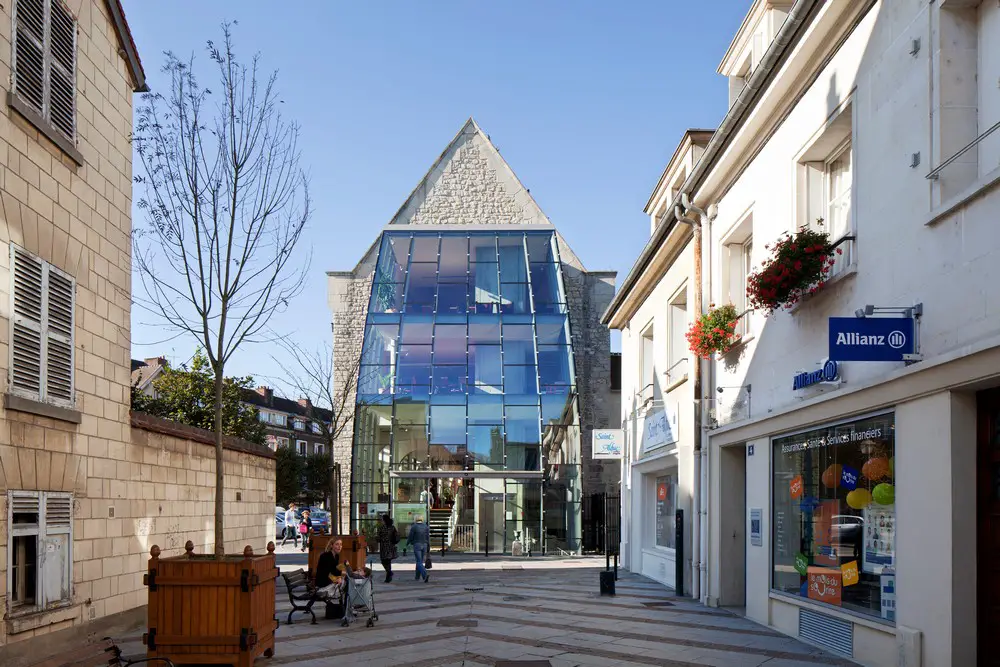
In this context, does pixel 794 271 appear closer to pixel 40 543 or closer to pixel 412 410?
pixel 40 543

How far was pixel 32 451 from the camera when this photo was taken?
399 inches

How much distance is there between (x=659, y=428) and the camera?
21000 mm

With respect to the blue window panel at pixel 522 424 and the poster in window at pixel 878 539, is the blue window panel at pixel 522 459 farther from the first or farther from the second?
the poster in window at pixel 878 539

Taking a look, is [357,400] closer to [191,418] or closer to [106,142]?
[191,418]

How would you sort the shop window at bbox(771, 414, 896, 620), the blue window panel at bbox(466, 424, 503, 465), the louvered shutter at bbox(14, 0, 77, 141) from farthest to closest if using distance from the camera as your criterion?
1. the blue window panel at bbox(466, 424, 503, 465)
2. the louvered shutter at bbox(14, 0, 77, 141)
3. the shop window at bbox(771, 414, 896, 620)

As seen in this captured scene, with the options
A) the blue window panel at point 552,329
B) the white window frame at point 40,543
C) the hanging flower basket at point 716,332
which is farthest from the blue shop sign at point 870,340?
the blue window panel at point 552,329

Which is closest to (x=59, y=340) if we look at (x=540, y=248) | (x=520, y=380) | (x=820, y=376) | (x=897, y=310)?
(x=820, y=376)

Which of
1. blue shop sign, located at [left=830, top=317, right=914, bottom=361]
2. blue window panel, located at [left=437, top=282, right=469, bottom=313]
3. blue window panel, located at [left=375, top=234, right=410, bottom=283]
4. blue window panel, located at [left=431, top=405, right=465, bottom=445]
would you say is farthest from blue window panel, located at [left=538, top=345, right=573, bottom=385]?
blue shop sign, located at [left=830, top=317, right=914, bottom=361]

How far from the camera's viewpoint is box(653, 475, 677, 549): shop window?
66.8 feet

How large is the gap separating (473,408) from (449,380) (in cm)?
133

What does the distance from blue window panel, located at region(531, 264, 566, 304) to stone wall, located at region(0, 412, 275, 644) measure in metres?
19.9

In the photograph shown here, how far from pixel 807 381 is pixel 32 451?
335 inches

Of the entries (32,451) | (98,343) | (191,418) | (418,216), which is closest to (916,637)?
(32,451)

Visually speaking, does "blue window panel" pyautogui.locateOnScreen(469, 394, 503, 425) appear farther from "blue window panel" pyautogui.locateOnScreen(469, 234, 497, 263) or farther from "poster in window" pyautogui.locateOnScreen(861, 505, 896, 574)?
"poster in window" pyautogui.locateOnScreen(861, 505, 896, 574)
